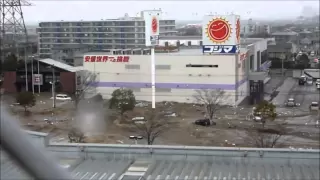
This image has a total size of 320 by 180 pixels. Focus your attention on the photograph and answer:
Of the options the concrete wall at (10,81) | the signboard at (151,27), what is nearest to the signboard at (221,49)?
the signboard at (151,27)

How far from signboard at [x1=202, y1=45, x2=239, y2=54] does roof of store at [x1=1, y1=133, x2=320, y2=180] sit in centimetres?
420

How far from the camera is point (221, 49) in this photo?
583cm

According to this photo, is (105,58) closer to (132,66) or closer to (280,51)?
(132,66)

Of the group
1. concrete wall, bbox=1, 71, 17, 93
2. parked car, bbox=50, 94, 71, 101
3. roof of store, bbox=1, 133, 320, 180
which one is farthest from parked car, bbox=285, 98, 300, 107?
roof of store, bbox=1, 133, 320, 180

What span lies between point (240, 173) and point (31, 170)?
4.83 ft

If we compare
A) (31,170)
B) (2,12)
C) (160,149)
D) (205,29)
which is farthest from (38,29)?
(31,170)

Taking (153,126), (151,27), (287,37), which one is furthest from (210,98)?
(287,37)

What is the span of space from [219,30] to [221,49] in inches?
9.8

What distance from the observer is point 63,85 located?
6434mm

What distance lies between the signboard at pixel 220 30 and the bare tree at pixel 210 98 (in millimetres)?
639

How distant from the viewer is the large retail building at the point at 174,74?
5.77m

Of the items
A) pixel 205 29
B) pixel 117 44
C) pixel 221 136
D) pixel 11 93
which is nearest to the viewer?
pixel 221 136

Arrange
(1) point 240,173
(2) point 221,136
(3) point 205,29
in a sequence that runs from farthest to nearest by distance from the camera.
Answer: (3) point 205,29 → (2) point 221,136 → (1) point 240,173

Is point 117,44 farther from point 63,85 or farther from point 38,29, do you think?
point 63,85
